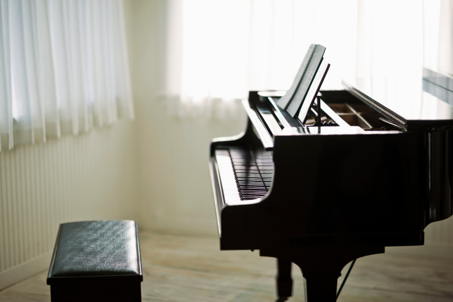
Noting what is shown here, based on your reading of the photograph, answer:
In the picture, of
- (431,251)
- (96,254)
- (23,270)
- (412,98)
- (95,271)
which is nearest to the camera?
(95,271)

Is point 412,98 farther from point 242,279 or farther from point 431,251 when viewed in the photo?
point 431,251

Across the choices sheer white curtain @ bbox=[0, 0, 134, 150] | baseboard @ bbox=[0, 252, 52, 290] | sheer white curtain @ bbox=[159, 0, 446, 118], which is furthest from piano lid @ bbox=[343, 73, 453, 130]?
baseboard @ bbox=[0, 252, 52, 290]

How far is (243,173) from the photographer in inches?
94.1

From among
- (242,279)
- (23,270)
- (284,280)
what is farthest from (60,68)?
(284,280)

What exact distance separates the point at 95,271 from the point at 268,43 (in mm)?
2144

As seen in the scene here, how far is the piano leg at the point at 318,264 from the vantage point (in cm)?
186

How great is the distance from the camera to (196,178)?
4031 millimetres

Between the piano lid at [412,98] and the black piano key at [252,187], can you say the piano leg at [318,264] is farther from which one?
the piano lid at [412,98]

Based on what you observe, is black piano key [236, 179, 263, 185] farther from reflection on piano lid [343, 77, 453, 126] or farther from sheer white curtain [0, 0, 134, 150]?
sheer white curtain [0, 0, 134, 150]

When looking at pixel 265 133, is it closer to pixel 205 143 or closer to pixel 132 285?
pixel 132 285

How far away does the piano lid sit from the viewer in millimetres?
1886

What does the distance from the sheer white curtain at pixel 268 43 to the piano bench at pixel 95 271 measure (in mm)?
1744

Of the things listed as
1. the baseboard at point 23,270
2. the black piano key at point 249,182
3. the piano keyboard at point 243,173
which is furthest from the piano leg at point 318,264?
the baseboard at point 23,270

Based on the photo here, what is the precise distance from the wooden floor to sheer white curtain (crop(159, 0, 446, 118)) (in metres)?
1.02
